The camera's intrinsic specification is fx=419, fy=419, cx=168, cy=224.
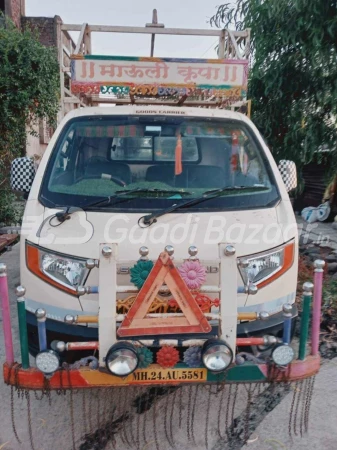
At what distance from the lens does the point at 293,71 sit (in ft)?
22.2

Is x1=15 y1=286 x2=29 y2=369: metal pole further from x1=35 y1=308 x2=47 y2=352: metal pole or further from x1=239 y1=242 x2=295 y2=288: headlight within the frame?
x1=239 y1=242 x2=295 y2=288: headlight

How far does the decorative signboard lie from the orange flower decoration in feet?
8.15

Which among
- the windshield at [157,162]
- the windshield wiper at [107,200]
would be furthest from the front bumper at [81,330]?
the windshield at [157,162]

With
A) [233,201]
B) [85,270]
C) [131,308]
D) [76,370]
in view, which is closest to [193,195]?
[233,201]

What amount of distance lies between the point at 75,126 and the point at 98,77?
59 cm

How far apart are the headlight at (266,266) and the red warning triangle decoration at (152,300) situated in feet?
1.78

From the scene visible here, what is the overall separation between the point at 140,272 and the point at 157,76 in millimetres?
2218

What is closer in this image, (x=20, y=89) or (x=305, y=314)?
(x=305, y=314)

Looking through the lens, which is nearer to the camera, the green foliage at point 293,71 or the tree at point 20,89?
the green foliage at point 293,71

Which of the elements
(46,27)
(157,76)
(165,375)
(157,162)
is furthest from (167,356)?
(46,27)

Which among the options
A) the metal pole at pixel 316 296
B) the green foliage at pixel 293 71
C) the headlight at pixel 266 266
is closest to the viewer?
the metal pole at pixel 316 296

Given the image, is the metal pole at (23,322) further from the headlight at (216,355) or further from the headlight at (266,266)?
the headlight at (266,266)

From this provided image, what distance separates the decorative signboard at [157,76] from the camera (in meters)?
3.71

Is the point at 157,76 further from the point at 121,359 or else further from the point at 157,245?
the point at 121,359
